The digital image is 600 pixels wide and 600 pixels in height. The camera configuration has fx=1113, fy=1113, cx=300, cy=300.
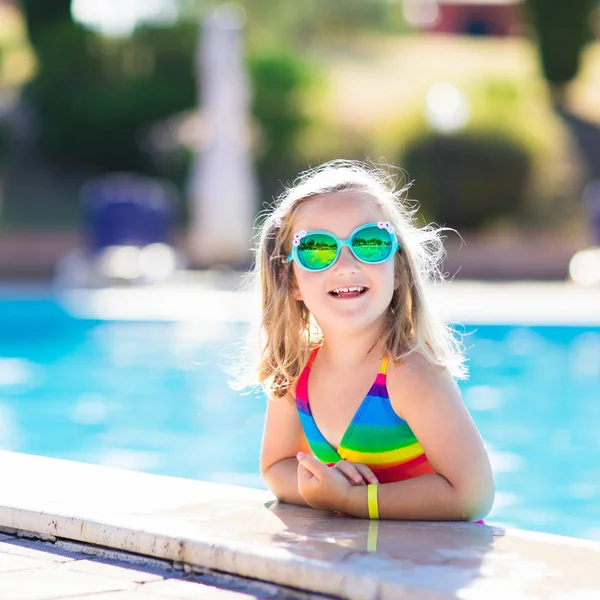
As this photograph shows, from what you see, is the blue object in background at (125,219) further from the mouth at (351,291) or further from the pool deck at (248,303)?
the mouth at (351,291)

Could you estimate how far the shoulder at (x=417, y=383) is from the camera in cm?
239

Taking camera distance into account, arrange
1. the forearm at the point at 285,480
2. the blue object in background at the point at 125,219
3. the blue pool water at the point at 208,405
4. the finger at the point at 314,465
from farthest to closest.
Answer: the blue object in background at the point at 125,219 → the blue pool water at the point at 208,405 → the forearm at the point at 285,480 → the finger at the point at 314,465

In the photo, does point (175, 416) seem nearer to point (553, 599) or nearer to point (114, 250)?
point (553, 599)

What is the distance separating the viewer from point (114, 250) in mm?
13312

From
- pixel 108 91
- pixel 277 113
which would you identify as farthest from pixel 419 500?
pixel 108 91

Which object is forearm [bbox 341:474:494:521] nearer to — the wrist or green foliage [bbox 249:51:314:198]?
→ the wrist

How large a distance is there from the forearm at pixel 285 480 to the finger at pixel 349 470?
206 mm

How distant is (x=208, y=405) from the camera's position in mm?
6867

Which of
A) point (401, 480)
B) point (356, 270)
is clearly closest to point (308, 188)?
point (356, 270)

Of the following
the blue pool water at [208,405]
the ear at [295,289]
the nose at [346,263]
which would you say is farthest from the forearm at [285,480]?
the blue pool water at [208,405]

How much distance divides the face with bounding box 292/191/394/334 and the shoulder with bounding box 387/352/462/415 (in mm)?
133

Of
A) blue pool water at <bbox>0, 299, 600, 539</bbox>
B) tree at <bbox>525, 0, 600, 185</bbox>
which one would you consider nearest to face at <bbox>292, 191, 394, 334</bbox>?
blue pool water at <bbox>0, 299, 600, 539</bbox>

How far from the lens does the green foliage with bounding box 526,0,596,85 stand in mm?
22828

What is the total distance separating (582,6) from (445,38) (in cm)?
982
